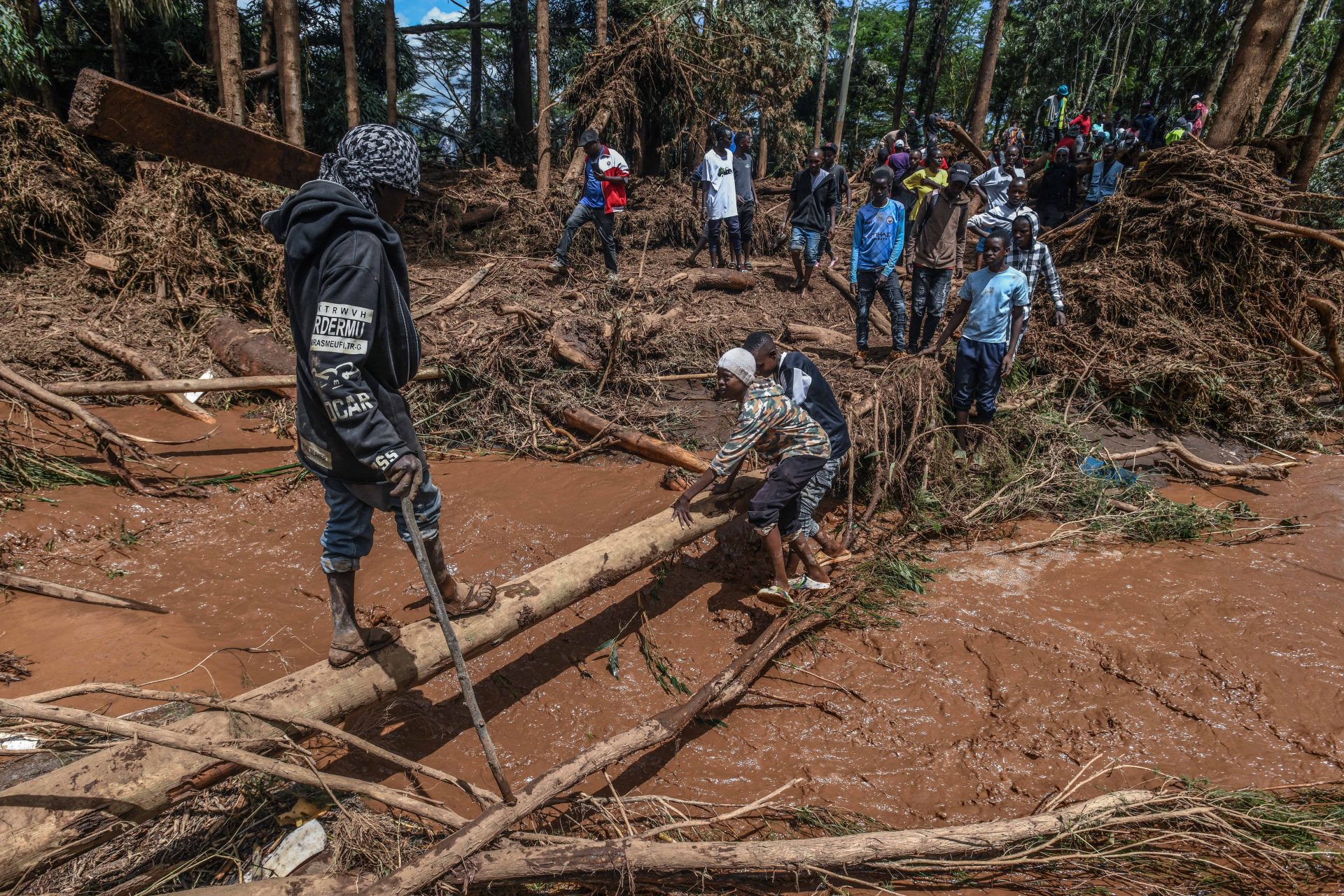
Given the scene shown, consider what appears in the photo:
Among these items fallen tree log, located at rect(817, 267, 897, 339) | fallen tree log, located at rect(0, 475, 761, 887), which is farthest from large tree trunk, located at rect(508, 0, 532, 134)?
fallen tree log, located at rect(0, 475, 761, 887)

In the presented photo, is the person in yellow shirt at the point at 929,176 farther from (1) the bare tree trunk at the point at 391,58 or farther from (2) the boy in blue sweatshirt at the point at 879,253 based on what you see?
(1) the bare tree trunk at the point at 391,58

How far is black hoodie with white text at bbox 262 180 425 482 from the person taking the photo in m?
2.10

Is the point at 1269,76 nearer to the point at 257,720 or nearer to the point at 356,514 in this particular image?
the point at 356,514

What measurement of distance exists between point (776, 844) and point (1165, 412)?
5.70 meters

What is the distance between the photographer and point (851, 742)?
3141mm

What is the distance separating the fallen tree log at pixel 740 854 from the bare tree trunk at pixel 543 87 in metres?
9.49

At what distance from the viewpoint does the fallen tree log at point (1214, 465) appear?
530cm

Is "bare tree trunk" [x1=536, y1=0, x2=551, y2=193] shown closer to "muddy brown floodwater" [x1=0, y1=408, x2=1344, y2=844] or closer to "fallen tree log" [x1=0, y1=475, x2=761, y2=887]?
"muddy brown floodwater" [x1=0, y1=408, x2=1344, y2=844]

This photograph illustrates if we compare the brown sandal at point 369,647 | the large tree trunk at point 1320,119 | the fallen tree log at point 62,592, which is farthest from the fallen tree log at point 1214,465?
the fallen tree log at point 62,592

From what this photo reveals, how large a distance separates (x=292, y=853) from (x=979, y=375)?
493 cm

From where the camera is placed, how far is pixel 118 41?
31.9 feet

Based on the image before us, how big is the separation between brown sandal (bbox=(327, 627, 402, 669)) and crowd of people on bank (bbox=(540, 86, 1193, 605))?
59.1 inches

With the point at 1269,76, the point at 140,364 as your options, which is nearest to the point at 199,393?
the point at 140,364

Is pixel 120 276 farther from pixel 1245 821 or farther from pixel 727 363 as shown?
pixel 1245 821
